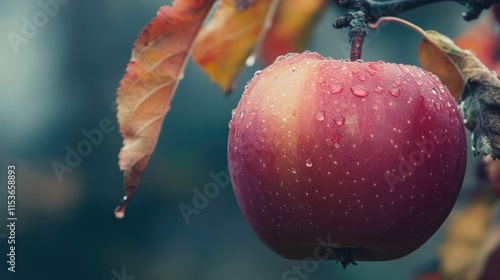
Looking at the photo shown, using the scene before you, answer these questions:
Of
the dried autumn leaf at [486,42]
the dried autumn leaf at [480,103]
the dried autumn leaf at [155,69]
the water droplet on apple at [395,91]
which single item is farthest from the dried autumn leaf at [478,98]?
the dried autumn leaf at [486,42]

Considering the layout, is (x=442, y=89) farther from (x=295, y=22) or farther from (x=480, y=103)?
(x=295, y=22)

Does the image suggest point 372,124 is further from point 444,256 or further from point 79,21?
point 79,21

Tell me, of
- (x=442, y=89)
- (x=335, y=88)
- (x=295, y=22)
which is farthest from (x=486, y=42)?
(x=335, y=88)

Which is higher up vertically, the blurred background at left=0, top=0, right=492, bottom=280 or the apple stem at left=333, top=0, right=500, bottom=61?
the apple stem at left=333, top=0, right=500, bottom=61

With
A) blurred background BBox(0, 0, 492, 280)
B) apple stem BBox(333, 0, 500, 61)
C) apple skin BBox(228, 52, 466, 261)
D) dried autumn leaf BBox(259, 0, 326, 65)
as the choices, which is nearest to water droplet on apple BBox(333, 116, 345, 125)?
apple skin BBox(228, 52, 466, 261)

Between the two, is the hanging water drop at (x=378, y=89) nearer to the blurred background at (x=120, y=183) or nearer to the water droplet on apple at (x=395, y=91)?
the water droplet on apple at (x=395, y=91)

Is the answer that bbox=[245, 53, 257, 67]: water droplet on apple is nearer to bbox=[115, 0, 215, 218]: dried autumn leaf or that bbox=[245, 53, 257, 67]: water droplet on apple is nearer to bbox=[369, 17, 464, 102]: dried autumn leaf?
bbox=[115, 0, 215, 218]: dried autumn leaf
